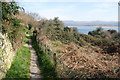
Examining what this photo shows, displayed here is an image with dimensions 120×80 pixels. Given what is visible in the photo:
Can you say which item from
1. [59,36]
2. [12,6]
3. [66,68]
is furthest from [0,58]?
[59,36]

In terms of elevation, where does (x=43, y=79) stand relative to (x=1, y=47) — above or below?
below

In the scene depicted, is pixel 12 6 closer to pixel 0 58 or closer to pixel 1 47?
pixel 1 47

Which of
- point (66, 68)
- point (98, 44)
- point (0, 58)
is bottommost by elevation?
point (98, 44)

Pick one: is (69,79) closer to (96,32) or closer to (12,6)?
(12,6)

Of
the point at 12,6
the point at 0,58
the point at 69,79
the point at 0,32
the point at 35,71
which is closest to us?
the point at 69,79

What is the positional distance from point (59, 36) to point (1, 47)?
17.5m

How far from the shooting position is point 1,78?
6551 mm

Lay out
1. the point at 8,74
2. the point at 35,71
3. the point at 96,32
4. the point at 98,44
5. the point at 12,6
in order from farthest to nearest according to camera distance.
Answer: the point at 96,32 → the point at 98,44 → the point at 12,6 → the point at 35,71 → the point at 8,74

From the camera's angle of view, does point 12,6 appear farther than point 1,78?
Yes

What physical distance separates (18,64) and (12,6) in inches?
167

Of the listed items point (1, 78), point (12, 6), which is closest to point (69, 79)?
point (1, 78)

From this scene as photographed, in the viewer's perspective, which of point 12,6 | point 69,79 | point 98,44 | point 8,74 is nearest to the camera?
point 69,79

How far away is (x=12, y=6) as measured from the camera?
11.3 metres

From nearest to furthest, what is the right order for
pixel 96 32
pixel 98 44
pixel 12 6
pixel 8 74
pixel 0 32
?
pixel 8 74 < pixel 0 32 < pixel 12 6 < pixel 98 44 < pixel 96 32
